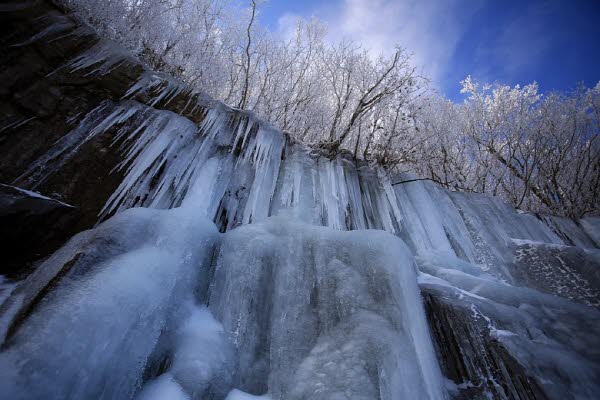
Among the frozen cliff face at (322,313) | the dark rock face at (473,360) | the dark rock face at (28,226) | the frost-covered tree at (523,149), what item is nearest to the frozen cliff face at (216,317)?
the frozen cliff face at (322,313)

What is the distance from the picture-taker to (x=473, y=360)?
2.67 m

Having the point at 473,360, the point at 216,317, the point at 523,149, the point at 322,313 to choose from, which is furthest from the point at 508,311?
the point at 523,149

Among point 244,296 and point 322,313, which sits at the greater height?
point 244,296

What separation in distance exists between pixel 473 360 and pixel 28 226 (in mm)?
4604

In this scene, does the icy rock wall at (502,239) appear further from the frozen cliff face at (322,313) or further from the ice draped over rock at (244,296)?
the frozen cliff face at (322,313)

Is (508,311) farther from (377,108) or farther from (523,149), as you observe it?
(523,149)

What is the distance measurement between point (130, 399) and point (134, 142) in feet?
10.5

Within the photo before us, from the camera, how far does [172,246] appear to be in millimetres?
2732

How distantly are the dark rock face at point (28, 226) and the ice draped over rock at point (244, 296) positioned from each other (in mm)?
424

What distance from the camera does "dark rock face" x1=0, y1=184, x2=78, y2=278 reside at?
2.77m

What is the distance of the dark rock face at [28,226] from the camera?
277 centimetres

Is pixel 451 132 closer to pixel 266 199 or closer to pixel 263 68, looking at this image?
pixel 263 68

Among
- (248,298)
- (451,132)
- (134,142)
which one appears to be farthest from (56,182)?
(451,132)

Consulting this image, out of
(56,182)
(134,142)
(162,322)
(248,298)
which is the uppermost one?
(134,142)
